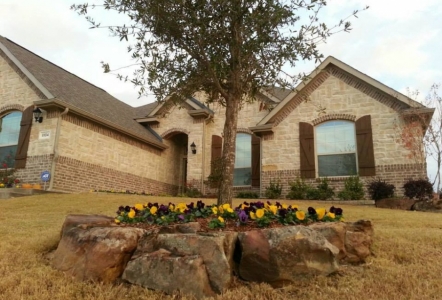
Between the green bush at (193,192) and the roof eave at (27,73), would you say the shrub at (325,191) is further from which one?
the roof eave at (27,73)

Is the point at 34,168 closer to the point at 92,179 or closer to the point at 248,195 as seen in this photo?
the point at 92,179

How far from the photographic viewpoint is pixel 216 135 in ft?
57.3

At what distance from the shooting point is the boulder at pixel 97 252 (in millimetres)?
3799

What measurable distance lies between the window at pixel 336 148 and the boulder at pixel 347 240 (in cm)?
980

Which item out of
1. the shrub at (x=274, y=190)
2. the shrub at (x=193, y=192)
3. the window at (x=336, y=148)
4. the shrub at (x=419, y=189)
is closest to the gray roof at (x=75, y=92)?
the shrub at (x=193, y=192)

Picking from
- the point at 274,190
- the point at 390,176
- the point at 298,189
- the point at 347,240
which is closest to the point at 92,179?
the point at 274,190

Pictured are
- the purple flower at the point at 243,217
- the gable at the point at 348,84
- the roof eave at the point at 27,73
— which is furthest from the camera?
the roof eave at the point at 27,73

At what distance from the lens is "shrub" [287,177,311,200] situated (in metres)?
Answer: 13.7

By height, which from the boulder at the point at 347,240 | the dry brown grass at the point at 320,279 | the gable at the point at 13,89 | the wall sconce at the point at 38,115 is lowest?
the dry brown grass at the point at 320,279

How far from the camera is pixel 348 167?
13734 millimetres

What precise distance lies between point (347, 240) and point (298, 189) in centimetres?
968

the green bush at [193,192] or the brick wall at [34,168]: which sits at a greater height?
the brick wall at [34,168]

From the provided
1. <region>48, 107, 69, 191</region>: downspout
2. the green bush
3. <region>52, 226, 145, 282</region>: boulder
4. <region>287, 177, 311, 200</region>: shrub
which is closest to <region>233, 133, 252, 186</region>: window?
the green bush

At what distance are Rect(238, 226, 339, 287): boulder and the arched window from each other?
13440mm
